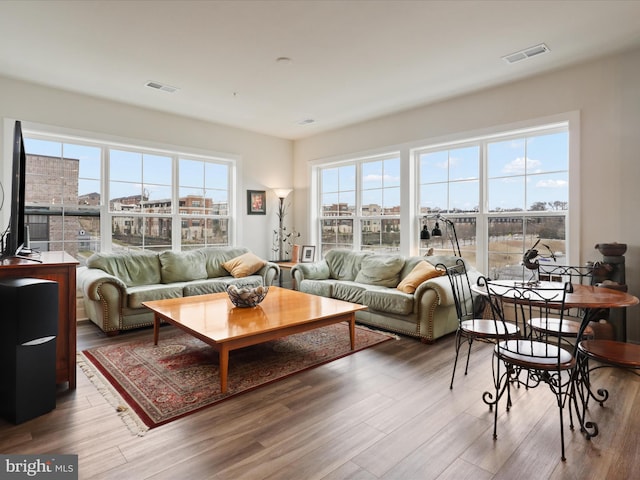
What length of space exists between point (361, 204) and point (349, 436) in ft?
14.0

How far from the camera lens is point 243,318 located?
10.2 feet

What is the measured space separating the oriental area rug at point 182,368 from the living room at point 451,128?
0.16m

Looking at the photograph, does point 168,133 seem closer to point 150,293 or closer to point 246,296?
point 150,293

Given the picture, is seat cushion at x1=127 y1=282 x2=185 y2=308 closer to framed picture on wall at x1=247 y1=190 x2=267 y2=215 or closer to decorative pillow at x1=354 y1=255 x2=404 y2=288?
framed picture on wall at x1=247 y1=190 x2=267 y2=215

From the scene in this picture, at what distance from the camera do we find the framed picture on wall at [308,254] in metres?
6.24

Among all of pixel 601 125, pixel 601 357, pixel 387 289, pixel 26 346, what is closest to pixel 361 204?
pixel 387 289

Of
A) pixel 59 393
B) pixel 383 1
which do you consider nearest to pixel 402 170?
pixel 383 1

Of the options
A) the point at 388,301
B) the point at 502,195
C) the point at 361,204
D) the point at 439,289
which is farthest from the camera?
the point at 361,204

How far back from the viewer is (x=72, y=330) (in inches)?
102

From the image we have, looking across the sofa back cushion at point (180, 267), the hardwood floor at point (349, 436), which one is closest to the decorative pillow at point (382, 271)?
the hardwood floor at point (349, 436)

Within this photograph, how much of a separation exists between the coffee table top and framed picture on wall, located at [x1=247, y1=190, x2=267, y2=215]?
8.29ft

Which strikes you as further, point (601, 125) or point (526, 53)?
point (601, 125)

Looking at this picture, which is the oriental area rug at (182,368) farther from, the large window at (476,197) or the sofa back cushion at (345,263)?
the large window at (476,197)

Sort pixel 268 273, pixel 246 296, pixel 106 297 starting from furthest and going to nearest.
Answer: pixel 268 273, pixel 106 297, pixel 246 296
